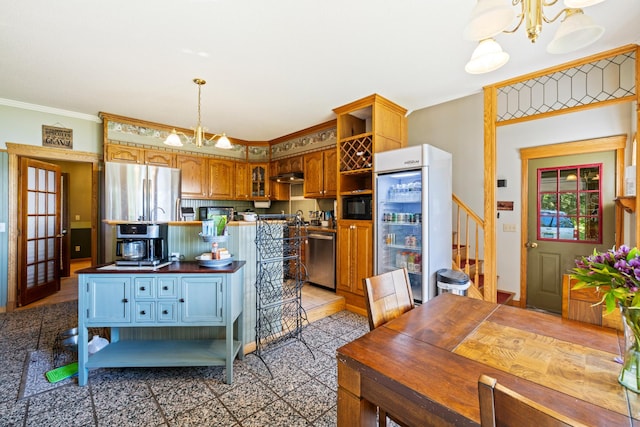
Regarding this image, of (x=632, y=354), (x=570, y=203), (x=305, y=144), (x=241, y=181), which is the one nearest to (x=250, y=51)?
(x=305, y=144)

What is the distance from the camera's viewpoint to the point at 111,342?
240cm

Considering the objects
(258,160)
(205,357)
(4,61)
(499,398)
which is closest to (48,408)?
(205,357)

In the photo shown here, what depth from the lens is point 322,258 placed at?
414cm

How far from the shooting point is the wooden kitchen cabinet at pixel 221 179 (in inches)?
197

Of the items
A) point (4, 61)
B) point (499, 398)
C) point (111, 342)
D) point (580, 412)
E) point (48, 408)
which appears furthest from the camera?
point (4, 61)

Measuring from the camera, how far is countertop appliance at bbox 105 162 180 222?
Answer: 3945 mm

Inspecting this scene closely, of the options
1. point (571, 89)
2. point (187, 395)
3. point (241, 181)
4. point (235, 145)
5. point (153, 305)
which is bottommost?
point (187, 395)

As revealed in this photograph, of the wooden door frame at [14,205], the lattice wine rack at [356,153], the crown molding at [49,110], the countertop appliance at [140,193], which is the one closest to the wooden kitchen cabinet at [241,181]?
the countertop appliance at [140,193]

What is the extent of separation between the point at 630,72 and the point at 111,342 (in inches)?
203

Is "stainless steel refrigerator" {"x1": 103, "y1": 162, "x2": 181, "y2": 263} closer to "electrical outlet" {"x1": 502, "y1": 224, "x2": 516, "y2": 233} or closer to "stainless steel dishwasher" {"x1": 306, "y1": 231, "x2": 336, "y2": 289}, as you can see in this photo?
"stainless steel dishwasher" {"x1": 306, "y1": 231, "x2": 336, "y2": 289}

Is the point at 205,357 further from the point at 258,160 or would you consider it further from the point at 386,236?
the point at 258,160

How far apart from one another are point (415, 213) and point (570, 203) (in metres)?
2.12

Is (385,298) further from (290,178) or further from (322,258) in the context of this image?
(290,178)

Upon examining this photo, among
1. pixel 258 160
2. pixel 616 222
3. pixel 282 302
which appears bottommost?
pixel 282 302
